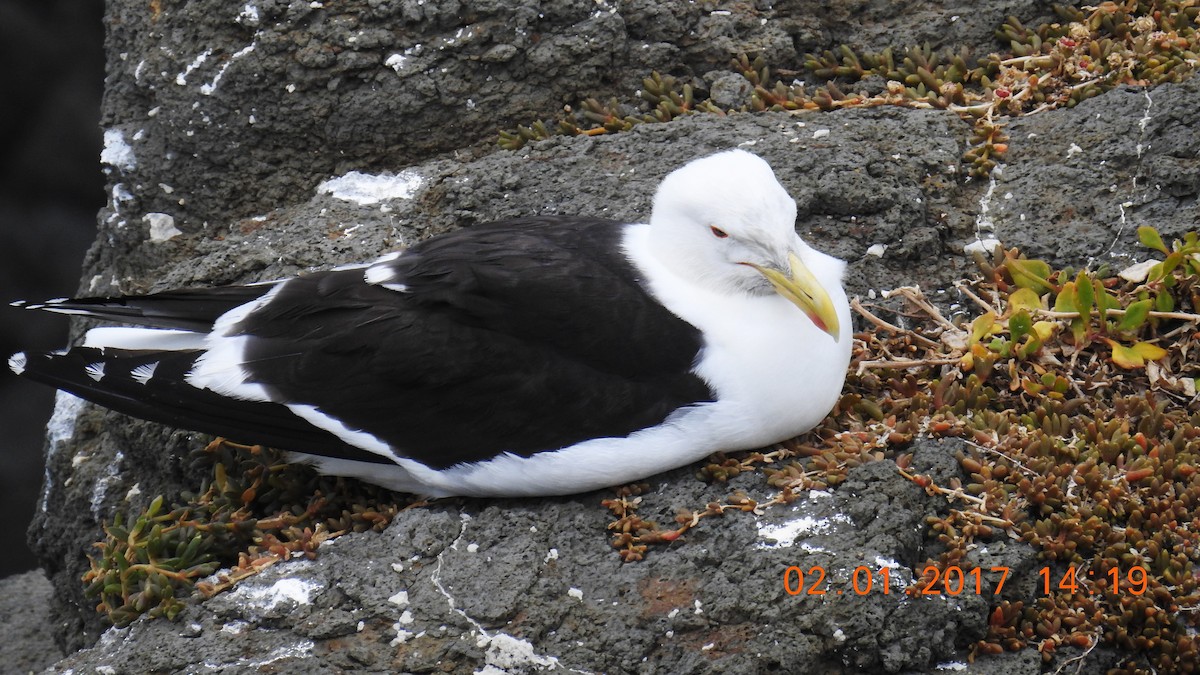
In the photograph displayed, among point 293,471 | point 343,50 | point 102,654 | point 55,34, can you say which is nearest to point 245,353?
point 293,471

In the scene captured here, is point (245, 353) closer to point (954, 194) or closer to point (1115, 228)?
point (954, 194)

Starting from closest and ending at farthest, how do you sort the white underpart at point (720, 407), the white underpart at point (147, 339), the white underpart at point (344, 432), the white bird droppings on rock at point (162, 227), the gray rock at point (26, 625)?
the white underpart at point (720, 407) < the white underpart at point (344, 432) < the white underpart at point (147, 339) < the white bird droppings on rock at point (162, 227) < the gray rock at point (26, 625)

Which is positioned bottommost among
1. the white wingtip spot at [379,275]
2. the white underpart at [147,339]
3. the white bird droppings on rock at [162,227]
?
the white bird droppings on rock at [162,227]

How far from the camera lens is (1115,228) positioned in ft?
17.1

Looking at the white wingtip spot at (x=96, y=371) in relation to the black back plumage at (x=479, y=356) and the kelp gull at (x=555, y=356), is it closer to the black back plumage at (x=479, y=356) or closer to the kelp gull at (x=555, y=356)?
the kelp gull at (x=555, y=356)

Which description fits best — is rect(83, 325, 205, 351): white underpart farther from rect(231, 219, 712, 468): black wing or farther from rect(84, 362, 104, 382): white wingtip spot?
rect(231, 219, 712, 468): black wing

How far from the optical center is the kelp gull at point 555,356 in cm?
423

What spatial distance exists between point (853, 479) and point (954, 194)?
73.0 inches

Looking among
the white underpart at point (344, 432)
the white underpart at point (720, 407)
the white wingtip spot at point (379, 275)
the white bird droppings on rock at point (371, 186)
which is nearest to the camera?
the white underpart at point (720, 407)

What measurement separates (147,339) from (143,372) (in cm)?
20

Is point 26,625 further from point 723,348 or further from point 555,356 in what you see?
point 723,348

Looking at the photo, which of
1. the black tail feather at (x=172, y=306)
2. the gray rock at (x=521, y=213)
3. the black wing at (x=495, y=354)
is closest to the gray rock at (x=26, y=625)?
the gray rock at (x=521, y=213)

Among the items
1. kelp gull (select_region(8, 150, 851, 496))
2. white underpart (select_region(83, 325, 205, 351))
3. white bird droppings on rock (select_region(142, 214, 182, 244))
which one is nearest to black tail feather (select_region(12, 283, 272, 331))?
white underpart (select_region(83, 325, 205, 351))

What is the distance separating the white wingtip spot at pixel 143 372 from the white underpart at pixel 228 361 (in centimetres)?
16
